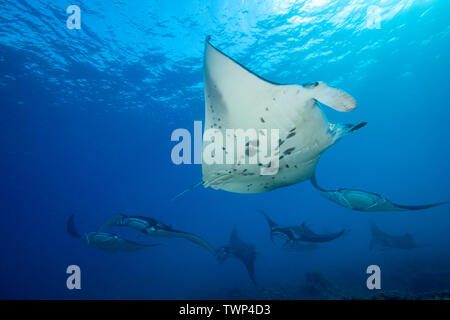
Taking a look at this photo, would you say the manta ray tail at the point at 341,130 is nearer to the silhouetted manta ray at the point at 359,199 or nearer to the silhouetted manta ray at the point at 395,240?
the silhouetted manta ray at the point at 359,199

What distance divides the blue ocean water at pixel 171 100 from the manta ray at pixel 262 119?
6985 mm

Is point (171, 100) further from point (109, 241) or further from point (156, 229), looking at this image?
point (156, 229)

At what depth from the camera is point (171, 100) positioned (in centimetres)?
2077

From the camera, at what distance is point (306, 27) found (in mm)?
14523

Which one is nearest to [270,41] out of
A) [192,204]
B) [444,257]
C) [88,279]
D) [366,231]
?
[444,257]

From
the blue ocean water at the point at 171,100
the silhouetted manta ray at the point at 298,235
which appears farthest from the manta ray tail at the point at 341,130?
the blue ocean water at the point at 171,100

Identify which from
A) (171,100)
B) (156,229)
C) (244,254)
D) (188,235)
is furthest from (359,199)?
(171,100)

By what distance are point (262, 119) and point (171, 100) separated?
1890 centimetres

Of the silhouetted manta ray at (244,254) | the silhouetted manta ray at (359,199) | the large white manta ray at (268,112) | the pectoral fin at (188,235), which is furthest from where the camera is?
the silhouetted manta ray at (244,254)

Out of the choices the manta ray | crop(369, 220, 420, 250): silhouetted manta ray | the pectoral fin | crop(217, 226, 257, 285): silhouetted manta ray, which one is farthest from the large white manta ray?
crop(369, 220, 420, 250): silhouetted manta ray

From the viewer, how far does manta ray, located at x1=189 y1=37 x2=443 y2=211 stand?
2842 millimetres

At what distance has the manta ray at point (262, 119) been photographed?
2842 mm

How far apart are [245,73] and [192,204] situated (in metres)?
63.9

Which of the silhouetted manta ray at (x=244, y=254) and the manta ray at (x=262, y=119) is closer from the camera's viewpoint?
the manta ray at (x=262, y=119)
